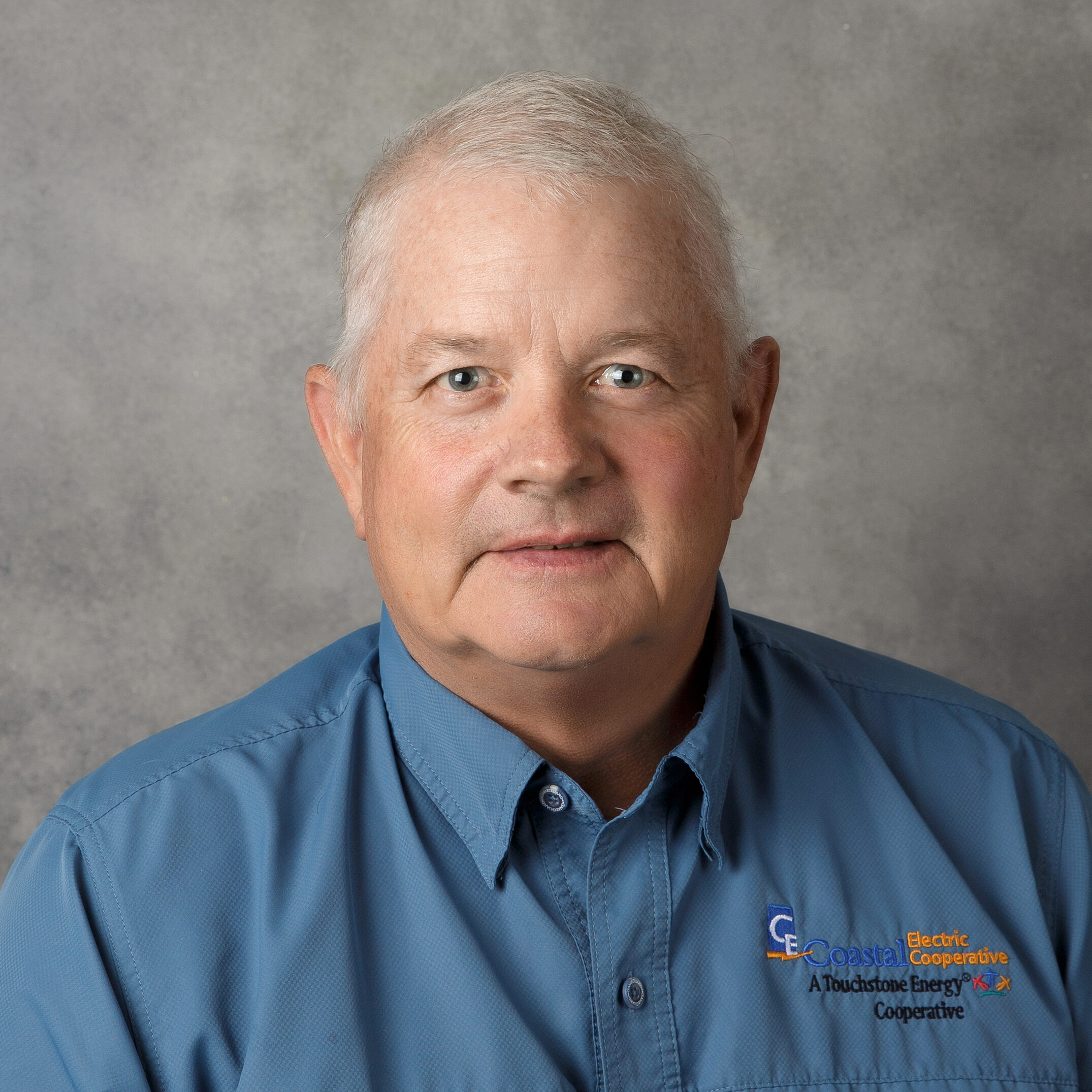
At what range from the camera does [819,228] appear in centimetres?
310

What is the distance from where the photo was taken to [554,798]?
1763 millimetres

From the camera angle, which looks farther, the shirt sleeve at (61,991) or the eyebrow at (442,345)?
the eyebrow at (442,345)

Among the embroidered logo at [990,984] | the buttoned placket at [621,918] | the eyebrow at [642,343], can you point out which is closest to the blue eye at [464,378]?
the eyebrow at [642,343]

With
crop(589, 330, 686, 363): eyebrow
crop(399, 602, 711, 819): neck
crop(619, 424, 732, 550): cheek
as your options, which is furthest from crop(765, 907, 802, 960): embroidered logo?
crop(589, 330, 686, 363): eyebrow

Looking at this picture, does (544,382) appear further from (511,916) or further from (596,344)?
(511,916)

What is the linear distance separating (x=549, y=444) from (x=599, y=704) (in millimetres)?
371

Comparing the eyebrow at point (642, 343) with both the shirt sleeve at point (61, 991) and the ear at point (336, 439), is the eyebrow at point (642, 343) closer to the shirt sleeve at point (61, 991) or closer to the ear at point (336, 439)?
the ear at point (336, 439)

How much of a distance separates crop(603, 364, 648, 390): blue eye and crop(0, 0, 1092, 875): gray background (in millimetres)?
1455

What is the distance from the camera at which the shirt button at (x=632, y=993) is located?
66.5 inches

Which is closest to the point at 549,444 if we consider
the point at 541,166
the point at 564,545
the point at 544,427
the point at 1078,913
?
the point at 544,427

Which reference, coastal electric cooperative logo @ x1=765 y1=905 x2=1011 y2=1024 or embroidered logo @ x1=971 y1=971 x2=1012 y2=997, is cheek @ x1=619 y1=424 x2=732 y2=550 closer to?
coastal electric cooperative logo @ x1=765 y1=905 x2=1011 y2=1024

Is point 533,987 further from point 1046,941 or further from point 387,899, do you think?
point 1046,941

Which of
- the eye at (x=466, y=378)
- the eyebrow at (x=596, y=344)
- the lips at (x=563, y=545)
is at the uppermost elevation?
the eyebrow at (x=596, y=344)

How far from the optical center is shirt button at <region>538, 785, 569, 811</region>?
1761 millimetres
